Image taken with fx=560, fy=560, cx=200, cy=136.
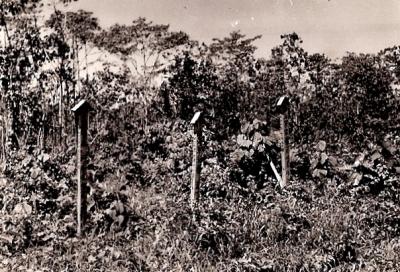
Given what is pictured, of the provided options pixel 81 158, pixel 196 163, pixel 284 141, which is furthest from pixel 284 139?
pixel 81 158

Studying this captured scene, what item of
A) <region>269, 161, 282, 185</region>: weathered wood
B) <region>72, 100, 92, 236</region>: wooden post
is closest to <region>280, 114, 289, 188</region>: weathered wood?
<region>269, 161, 282, 185</region>: weathered wood

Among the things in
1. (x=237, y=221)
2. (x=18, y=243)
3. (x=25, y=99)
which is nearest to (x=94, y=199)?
(x=18, y=243)

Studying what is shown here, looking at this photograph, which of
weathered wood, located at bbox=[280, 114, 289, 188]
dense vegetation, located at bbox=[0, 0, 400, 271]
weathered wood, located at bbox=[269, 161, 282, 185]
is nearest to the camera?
dense vegetation, located at bbox=[0, 0, 400, 271]

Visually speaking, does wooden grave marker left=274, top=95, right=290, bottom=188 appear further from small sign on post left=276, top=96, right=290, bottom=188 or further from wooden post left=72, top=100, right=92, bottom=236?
wooden post left=72, top=100, right=92, bottom=236

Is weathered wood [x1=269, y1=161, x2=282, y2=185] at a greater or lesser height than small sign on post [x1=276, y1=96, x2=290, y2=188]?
lesser

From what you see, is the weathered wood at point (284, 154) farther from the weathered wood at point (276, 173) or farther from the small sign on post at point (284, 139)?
the weathered wood at point (276, 173)

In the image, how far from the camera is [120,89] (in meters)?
23.8

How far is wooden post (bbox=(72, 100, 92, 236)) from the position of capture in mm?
6176

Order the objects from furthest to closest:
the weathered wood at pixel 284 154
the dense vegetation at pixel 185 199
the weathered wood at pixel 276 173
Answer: the weathered wood at pixel 276 173 < the weathered wood at pixel 284 154 < the dense vegetation at pixel 185 199

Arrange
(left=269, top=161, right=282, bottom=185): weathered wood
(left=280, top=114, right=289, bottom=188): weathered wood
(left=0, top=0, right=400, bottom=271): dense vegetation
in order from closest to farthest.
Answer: (left=0, top=0, right=400, bottom=271): dense vegetation → (left=280, top=114, right=289, bottom=188): weathered wood → (left=269, top=161, right=282, bottom=185): weathered wood

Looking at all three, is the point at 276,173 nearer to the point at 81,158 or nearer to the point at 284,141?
the point at 284,141

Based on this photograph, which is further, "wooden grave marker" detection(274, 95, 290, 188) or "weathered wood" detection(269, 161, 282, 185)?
"weathered wood" detection(269, 161, 282, 185)

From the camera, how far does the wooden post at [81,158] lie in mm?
6176

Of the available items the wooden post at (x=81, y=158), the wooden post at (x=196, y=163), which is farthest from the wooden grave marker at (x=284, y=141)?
the wooden post at (x=81, y=158)
